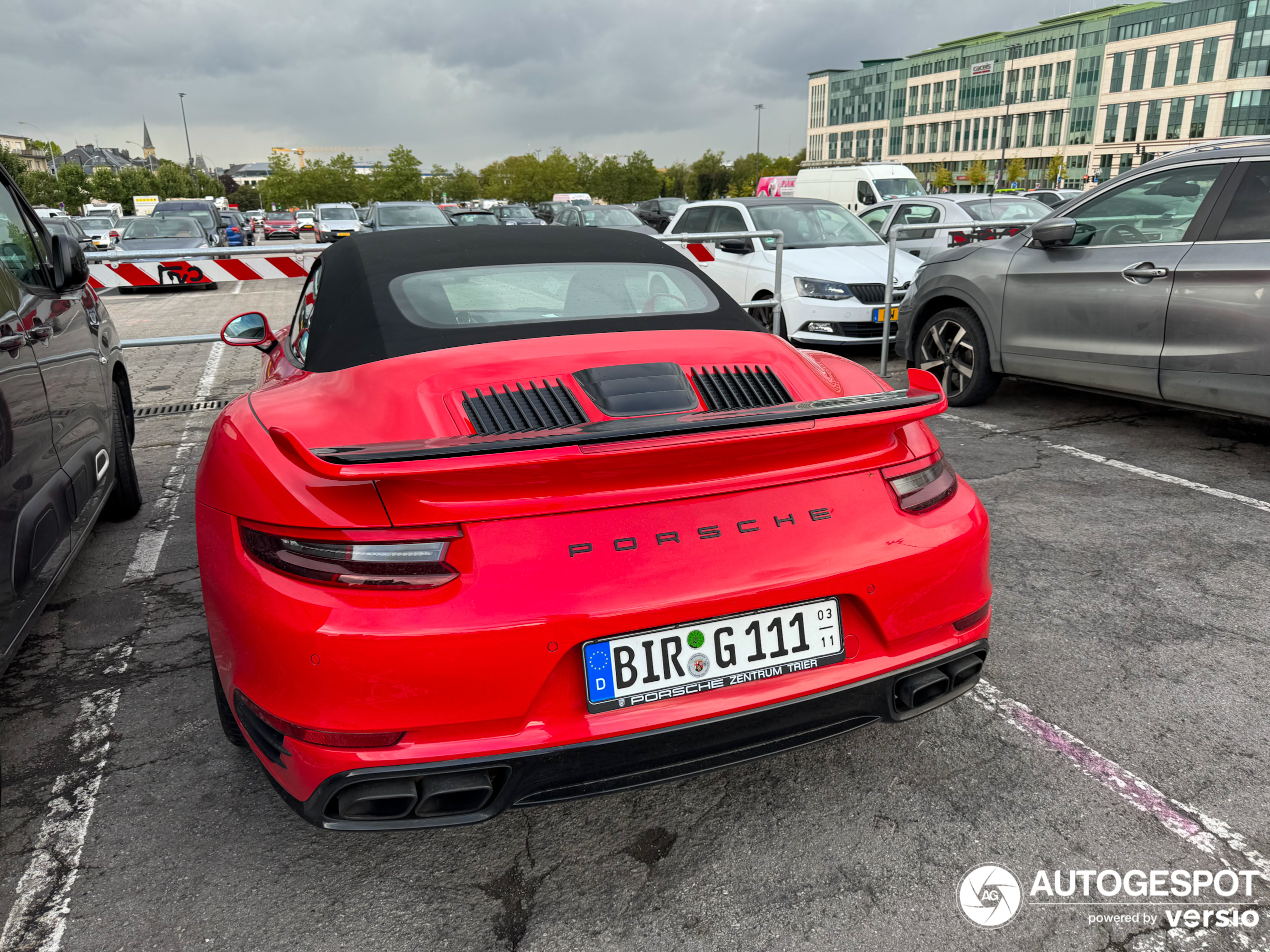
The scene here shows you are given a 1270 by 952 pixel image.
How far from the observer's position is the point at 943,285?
6832 mm

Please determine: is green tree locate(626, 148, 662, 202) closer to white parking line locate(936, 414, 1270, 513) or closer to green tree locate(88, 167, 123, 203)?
green tree locate(88, 167, 123, 203)

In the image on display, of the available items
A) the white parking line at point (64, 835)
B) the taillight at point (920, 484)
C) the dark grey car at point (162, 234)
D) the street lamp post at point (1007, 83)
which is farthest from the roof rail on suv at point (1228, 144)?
the street lamp post at point (1007, 83)

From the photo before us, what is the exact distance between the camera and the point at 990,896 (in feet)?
6.93

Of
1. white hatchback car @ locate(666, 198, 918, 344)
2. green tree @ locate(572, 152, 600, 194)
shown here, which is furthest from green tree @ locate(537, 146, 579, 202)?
white hatchback car @ locate(666, 198, 918, 344)

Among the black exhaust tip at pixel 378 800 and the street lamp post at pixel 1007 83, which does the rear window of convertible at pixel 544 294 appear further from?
the street lamp post at pixel 1007 83

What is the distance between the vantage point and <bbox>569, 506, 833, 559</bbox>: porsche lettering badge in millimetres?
1852

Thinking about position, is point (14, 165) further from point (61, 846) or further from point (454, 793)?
point (454, 793)

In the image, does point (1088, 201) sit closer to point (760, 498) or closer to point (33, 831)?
point (760, 498)

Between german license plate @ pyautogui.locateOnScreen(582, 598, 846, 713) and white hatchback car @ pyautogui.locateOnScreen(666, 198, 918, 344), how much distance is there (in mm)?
6680

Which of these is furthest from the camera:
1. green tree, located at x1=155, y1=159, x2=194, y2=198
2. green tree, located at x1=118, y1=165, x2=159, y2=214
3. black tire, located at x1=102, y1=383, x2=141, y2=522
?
green tree, located at x1=155, y1=159, x2=194, y2=198

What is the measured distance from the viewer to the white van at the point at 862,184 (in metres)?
24.6

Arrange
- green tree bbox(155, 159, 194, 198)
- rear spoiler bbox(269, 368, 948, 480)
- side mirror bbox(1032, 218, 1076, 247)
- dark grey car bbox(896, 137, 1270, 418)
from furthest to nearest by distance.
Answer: green tree bbox(155, 159, 194, 198), side mirror bbox(1032, 218, 1076, 247), dark grey car bbox(896, 137, 1270, 418), rear spoiler bbox(269, 368, 948, 480)

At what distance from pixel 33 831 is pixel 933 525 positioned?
8.08 feet

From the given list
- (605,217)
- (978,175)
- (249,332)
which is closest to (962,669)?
(249,332)
